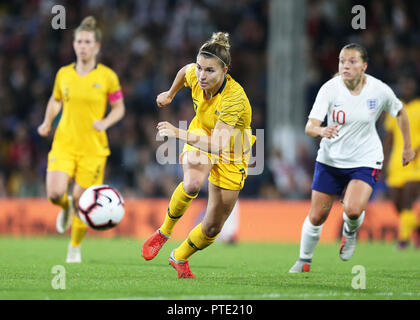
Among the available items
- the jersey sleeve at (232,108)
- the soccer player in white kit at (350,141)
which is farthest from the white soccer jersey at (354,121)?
the jersey sleeve at (232,108)

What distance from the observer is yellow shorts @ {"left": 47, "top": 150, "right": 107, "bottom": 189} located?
844 cm


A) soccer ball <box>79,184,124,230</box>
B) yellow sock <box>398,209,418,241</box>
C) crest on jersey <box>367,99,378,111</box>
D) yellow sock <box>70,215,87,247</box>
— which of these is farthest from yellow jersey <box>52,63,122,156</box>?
yellow sock <box>398,209,418,241</box>

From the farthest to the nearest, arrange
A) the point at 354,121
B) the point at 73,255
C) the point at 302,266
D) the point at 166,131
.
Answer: the point at 73,255 → the point at 302,266 → the point at 354,121 → the point at 166,131

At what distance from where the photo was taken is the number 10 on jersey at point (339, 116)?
7.16 meters

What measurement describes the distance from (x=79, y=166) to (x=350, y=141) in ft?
10.4

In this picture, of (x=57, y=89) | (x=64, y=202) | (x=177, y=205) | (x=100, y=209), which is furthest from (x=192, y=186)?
(x=57, y=89)

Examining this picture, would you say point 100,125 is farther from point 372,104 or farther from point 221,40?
point 372,104

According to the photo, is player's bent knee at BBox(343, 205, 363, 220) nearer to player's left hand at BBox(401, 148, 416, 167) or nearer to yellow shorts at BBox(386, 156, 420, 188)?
player's left hand at BBox(401, 148, 416, 167)

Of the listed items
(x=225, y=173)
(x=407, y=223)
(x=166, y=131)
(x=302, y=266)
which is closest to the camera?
(x=166, y=131)

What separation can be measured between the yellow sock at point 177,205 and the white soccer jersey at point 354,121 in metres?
1.50

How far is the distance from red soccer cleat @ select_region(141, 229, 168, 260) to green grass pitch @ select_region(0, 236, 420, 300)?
190 millimetres

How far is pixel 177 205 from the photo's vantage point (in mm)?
6746
